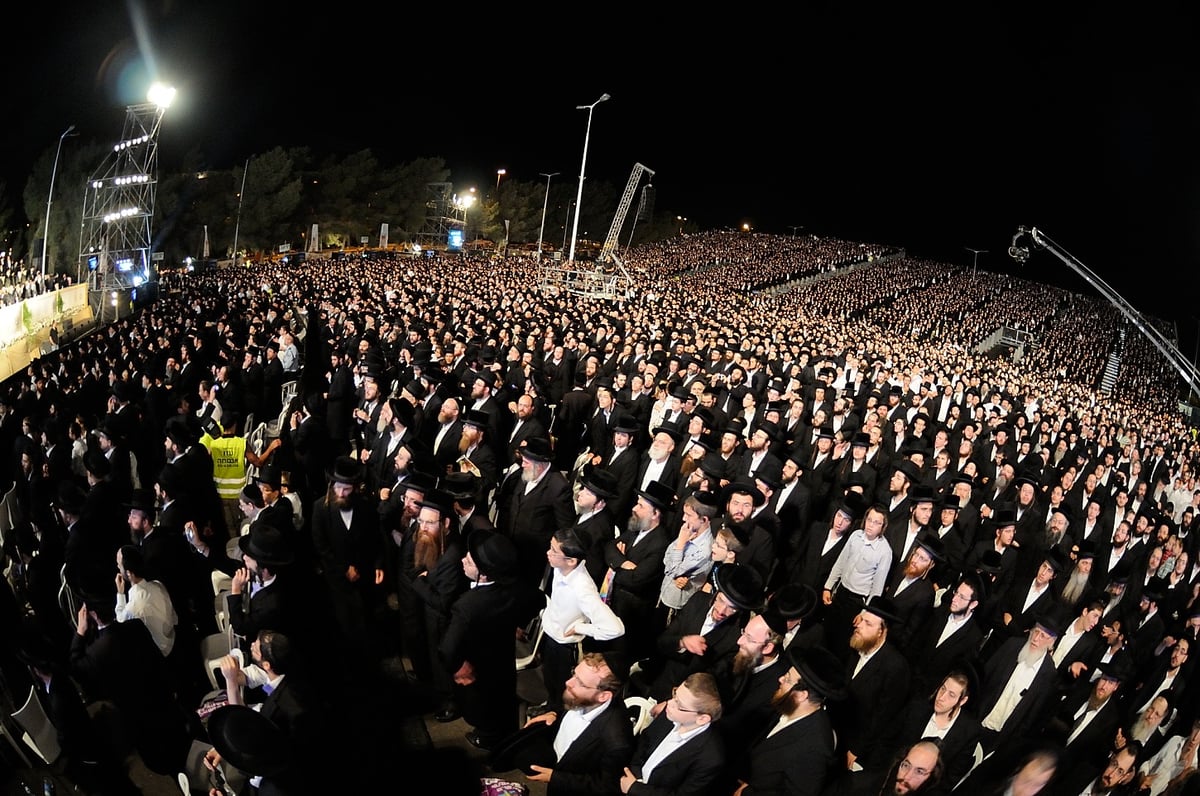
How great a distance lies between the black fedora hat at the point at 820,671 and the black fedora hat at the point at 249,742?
2144mm

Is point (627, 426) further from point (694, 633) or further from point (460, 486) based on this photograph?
point (694, 633)

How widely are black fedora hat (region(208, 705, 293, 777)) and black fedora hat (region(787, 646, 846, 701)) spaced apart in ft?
7.03

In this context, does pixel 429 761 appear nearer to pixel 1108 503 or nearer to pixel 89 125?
pixel 1108 503

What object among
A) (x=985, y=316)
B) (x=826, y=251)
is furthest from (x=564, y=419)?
(x=826, y=251)

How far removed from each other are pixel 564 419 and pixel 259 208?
1745 inches

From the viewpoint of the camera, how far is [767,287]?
5350cm

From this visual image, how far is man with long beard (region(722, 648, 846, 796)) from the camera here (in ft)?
10.6

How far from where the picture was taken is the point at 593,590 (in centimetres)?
422

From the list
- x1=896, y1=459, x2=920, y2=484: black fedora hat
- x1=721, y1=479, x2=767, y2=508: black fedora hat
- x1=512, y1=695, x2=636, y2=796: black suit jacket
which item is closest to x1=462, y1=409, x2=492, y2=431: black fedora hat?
x1=721, y1=479, x2=767, y2=508: black fedora hat

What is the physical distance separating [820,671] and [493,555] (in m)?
Answer: 1.79

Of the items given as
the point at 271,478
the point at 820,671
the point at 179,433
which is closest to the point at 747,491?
the point at 820,671

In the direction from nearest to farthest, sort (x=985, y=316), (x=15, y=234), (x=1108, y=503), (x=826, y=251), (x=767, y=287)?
(x=1108, y=503), (x=985, y=316), (x=15, y=234), (x=767, y=287), (x=826, y=251)

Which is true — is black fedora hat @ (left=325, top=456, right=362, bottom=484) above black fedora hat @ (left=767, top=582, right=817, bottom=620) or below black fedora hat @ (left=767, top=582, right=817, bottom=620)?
above

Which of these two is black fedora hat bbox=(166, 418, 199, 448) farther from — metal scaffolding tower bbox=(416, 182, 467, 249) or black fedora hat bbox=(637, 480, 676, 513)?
metal scaffolding tower bbox=(416, 182, 467, 249)
